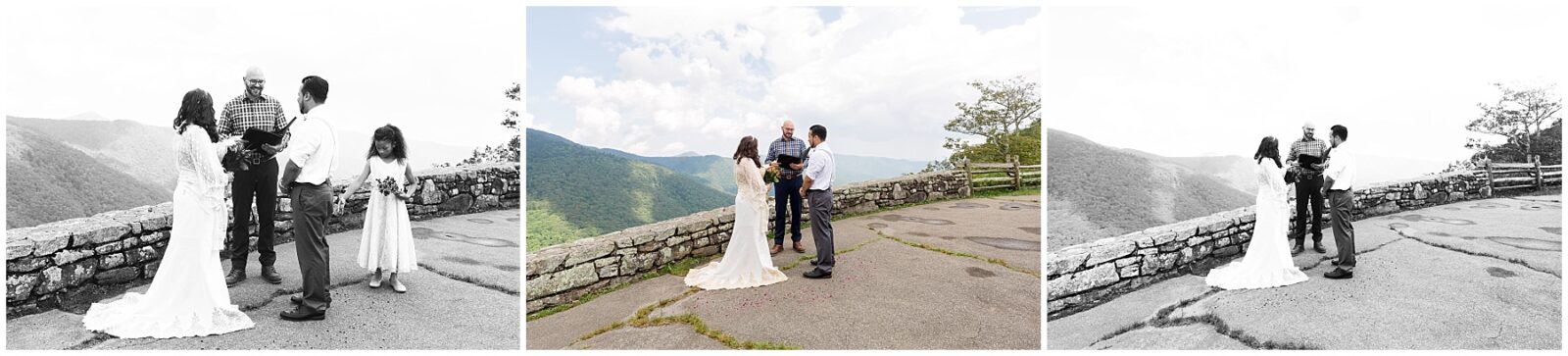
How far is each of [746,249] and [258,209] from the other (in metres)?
3.30

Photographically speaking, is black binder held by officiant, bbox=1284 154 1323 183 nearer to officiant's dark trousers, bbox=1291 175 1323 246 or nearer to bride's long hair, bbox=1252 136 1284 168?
officiant's dark trousers, bbox=1291 175 1323 246

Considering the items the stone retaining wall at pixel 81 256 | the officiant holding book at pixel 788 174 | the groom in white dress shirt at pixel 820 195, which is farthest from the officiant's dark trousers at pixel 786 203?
the stone retaining wall at pixel 81 256

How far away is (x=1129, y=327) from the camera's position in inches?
148

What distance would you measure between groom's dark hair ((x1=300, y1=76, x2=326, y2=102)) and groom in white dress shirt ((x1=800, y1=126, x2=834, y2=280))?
126 inches

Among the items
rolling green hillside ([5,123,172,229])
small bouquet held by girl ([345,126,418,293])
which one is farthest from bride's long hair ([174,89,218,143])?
rolling green hillside ([5,123,172,229])

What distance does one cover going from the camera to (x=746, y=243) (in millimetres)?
4367

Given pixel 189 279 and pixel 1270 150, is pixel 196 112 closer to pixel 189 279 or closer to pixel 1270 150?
pixel 189 279

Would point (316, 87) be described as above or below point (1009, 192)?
above

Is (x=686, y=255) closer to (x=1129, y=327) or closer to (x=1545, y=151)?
(x=1129, y=327)

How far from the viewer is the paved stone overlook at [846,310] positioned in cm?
318

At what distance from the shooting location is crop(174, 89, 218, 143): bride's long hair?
3076mm

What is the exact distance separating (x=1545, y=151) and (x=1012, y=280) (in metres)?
12.3

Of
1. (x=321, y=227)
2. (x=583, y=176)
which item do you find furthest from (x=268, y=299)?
(x=583, y=176)

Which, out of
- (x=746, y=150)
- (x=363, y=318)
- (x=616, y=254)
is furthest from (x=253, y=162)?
(x=746, y=150)
